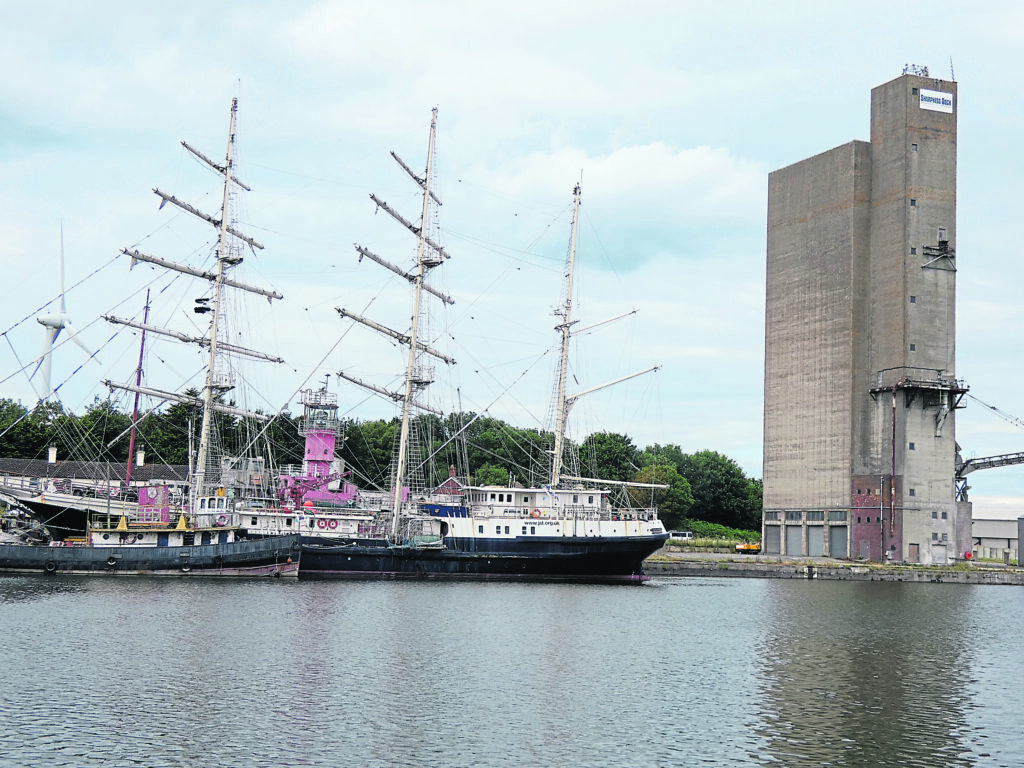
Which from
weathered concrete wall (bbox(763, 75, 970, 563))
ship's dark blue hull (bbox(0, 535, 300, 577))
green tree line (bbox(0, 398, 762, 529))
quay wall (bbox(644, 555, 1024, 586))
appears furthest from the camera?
green tree line (bbox(0, 398, 762, 529))

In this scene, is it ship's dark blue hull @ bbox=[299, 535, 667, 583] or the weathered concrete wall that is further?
the weathered concrete wall

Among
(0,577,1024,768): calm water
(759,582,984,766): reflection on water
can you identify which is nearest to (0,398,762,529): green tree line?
(759,582,984,766): reflection on water

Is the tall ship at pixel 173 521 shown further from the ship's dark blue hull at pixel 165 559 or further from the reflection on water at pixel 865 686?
the reflection on water at pixel 865 686

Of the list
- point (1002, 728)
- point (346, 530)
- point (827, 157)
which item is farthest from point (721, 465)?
point (1002, 728)

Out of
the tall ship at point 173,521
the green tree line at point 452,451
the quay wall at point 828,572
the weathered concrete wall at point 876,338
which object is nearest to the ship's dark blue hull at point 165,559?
the tall ship at point 173,521

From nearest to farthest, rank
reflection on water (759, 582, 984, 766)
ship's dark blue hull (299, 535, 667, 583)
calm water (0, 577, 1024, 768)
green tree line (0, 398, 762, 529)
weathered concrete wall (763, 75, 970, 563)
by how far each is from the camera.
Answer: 1. calm water (0, 577, 1024, 768)
2. reflection on water (759, 582, 984, 766)
3. ship's dark blue hull (299, 535, 667, 583)
4. weathered concrete wall (763, 75, 970, 563)
5. green tree line (0, 398, 762, 529)

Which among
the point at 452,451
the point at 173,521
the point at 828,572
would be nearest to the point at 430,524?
the point at 173,521

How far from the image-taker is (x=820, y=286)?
379ft

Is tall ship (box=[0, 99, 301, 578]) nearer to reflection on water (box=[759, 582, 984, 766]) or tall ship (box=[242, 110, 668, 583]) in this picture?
tall ship (box=[242, 110, 668, 583])

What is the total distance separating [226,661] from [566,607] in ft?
84.3

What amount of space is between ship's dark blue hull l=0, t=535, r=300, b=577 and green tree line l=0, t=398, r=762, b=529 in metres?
30.8

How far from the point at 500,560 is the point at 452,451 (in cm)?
6367

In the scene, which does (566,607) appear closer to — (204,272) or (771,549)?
(204,272)

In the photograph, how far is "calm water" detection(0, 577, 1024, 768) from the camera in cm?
2580
